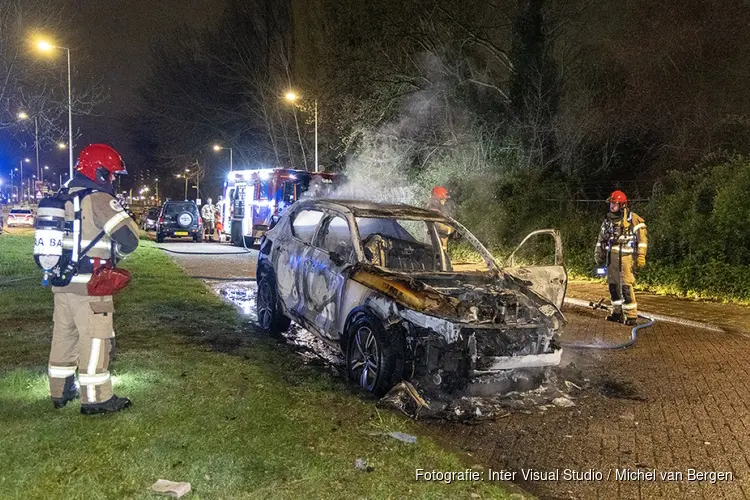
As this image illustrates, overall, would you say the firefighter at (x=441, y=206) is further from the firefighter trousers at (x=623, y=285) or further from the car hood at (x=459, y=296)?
the firefighter trousers at (x=623, y=285)

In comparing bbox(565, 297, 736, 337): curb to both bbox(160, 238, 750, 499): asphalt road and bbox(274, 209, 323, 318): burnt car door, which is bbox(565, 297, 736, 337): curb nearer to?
bbox(160, 238, 750, 499): asphalt road

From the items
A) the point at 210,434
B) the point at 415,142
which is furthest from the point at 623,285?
the point at 415,142

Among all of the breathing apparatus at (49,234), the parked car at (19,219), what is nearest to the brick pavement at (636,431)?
the breathing apparatus at (49,234)

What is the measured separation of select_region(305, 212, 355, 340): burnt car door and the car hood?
29 cm

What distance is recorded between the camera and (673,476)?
3990 millimetres

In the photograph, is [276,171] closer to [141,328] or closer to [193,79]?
[141,328]

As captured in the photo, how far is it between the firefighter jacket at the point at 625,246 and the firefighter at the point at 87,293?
6977 mm

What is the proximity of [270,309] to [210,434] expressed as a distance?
345 centimetres

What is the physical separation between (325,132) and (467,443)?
2493 centimetres

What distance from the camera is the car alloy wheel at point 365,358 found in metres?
5.27

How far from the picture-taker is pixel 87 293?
453 centimetres

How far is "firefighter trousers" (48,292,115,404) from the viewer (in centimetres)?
450

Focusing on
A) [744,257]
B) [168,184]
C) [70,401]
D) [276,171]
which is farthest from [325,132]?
[168,184]

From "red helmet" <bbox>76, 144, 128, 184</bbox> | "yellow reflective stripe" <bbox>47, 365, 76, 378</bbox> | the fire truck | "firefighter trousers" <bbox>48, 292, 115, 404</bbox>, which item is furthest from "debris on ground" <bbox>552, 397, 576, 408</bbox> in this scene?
the fire truck
